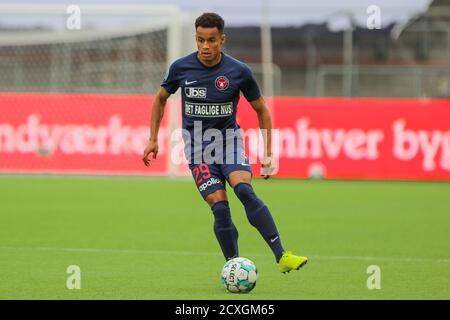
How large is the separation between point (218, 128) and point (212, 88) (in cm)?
35

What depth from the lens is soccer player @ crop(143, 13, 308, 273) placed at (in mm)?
8320

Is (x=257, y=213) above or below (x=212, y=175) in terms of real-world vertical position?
below

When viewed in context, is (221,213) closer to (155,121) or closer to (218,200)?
(218,200)

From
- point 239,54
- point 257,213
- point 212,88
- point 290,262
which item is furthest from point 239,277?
point 239,54

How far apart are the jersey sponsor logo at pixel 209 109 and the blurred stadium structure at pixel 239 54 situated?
1449 cm

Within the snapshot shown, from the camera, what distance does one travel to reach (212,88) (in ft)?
27.7

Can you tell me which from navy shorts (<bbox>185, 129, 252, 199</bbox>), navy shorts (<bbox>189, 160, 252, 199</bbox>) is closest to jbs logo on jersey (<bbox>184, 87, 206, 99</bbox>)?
navy shorts (<bbox>185, 129, 252, 199</bbox>)

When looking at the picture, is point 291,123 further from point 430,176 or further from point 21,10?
point 21,10

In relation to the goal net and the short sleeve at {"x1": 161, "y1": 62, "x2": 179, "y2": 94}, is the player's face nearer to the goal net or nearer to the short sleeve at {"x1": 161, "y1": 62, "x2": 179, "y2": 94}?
the short sleeve at {"x1": 161, "y1": 62, "x2": 179, "y2": 94}

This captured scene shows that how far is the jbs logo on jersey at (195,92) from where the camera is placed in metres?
8.47

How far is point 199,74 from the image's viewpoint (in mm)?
8484

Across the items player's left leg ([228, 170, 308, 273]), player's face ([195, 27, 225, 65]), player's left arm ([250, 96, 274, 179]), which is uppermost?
player's face ([195, 27, 225, 65])
